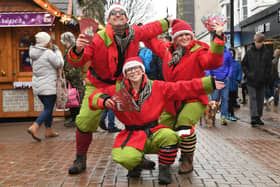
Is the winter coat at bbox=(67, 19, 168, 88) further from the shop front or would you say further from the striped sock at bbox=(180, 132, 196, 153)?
the shop front

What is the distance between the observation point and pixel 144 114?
4395 millimetres

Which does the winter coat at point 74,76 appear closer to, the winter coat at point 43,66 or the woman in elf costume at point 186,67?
the winter coat at point 43,66

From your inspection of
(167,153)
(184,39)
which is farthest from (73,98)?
(167,153)

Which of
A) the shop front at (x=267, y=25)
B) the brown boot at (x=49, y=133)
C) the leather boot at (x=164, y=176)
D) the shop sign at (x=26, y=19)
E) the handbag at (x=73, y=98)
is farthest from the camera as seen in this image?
the shop front at (x=267, y=25)

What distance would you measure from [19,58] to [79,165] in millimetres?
6248

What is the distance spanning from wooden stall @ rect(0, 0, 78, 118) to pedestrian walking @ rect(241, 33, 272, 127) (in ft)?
15.8

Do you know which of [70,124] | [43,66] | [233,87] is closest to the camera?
[43,66]

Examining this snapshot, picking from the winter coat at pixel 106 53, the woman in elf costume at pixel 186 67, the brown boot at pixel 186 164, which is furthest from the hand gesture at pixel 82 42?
the brown boot at pixel 186 164

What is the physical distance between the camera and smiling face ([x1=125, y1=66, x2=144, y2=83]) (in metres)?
4.36

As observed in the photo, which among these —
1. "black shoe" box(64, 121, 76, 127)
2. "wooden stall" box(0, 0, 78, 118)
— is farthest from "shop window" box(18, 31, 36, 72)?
"black shoe" box(64, 121, 76, 127)

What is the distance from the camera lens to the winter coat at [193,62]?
14.9ft

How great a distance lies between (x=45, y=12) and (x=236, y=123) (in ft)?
18.0

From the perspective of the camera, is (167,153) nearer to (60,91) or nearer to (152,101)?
(152,101)

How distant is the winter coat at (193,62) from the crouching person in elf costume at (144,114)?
0.42 m
